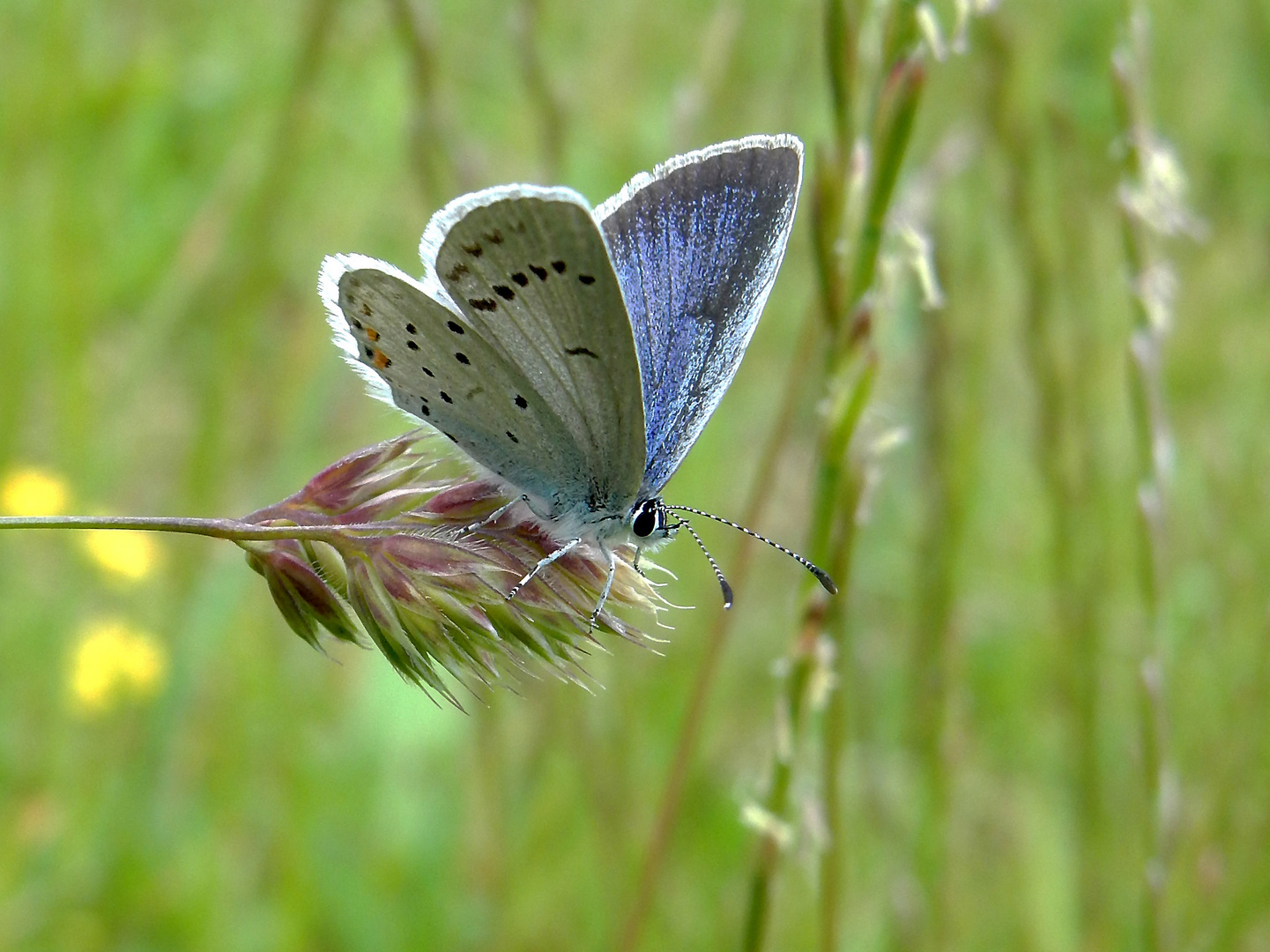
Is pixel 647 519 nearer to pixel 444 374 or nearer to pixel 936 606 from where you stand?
pixel 444 374

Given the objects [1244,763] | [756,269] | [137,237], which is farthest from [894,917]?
[137,237]

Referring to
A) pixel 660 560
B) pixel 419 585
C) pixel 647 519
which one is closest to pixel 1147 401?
pixel 647 519

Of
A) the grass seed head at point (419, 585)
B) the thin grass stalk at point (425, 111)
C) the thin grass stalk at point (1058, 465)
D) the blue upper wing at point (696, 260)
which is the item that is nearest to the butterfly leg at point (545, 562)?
the grass seed head at point (419, 585)

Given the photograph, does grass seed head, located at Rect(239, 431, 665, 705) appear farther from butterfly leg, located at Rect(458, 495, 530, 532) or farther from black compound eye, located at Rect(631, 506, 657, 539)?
black compound eye, located at Rect(631, 506, 657, 539)

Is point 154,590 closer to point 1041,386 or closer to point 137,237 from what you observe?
point 137,237

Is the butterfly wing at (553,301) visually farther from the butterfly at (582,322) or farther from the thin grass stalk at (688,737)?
the thin grass stalk at (688,737)

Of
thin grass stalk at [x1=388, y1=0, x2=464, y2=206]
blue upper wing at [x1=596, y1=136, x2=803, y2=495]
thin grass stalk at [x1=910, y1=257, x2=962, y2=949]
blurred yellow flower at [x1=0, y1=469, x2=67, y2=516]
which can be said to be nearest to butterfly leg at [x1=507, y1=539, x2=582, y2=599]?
blue upper wing at [x1=596, y1=136, x2=803, y2=495]

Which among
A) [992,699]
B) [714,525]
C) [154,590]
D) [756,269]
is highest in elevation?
[756,269]
